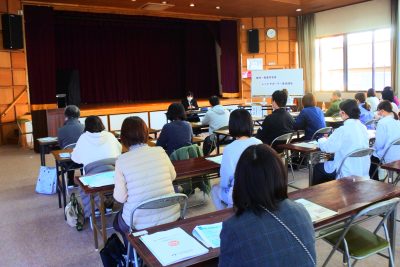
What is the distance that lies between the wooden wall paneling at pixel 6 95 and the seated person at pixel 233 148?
24.8ft

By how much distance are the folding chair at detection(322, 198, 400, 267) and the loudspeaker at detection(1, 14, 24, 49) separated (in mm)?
8380

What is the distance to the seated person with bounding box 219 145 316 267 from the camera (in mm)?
1318

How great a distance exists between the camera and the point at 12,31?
847 cm

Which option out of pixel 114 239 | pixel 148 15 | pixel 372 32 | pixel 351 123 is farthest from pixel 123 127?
pixel 372 32

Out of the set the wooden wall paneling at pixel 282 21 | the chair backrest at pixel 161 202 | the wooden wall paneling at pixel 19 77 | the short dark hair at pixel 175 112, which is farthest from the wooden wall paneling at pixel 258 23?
the chair backrest at pixel 161 202

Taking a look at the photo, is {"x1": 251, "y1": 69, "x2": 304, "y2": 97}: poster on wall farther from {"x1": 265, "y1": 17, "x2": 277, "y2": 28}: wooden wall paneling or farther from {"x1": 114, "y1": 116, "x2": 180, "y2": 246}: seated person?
{"x1": 114, "y1": 116, "x2": 180, "y2": 246}: seated person

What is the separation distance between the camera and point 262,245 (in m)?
1.31

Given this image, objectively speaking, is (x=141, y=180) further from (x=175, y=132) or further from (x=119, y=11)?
(x=119, y=11)

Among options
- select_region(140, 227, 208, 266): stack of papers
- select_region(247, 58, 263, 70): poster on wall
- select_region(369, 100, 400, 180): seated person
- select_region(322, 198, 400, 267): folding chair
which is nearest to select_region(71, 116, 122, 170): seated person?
select_region(140, 227, 208, 266): stack of papers

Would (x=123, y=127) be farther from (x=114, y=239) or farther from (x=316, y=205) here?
(x=316, y=205)

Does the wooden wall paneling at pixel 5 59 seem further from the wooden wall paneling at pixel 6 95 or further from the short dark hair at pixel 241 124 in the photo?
the short dark hair at pixel 241 124

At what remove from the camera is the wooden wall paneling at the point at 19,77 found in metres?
8.91

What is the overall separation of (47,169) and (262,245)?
4261mm

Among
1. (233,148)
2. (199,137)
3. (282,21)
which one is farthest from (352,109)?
(282,21)
